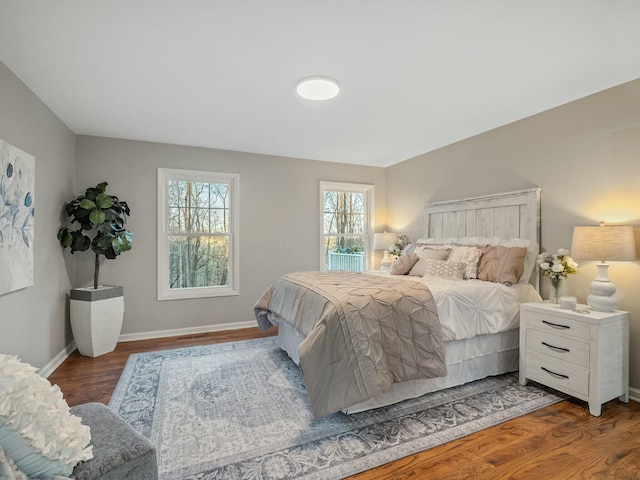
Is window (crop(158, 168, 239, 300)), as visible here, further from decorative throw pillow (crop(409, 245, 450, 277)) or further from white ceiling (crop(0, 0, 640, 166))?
decorative throw pillow (crop(409, 245, 450, 277))

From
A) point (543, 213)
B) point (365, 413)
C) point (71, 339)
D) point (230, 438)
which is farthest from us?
point (71, 339)

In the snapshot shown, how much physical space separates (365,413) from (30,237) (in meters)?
3.03

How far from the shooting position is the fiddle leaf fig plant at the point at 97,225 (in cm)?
338

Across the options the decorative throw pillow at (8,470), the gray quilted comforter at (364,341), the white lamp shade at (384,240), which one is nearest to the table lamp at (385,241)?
the white lamp shade at (384,240)

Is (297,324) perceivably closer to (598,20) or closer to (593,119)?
(598,20)

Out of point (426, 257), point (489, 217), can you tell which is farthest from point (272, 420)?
point (489, 217)

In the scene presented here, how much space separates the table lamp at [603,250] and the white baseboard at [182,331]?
12.5 feet

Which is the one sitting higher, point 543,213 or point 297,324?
point 543,213

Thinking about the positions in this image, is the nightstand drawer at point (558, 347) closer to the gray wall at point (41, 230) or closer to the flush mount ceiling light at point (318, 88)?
the flush mount ceiling light at point (318, 88)

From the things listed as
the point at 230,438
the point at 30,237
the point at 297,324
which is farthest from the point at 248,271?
the point at 230,438

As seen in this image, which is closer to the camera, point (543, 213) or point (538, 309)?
point (538, 309)

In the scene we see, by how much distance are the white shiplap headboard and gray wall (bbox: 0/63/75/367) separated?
4351 mm

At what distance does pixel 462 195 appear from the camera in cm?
400

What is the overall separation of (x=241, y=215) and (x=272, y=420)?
9.65ft
